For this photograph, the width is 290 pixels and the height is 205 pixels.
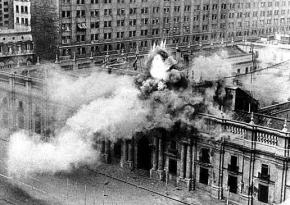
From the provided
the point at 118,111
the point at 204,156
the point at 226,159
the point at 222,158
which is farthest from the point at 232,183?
the point at 118,111

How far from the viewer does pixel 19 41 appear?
92500 mm

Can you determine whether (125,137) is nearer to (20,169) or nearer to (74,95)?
(74,95)

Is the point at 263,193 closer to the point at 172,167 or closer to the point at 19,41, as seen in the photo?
the point at 172,167

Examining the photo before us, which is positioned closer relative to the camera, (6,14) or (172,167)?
(172,167)

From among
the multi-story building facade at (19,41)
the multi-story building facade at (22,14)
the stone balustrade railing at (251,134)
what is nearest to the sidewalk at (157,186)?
the stone balustrade railing at (251,134)

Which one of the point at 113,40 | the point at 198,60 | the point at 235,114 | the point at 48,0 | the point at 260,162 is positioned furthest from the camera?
the point at 113,40

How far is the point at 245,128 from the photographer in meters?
42.5

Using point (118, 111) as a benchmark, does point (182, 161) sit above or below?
below

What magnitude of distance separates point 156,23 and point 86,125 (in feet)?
218

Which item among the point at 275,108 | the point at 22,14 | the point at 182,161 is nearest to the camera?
the point at 182,161

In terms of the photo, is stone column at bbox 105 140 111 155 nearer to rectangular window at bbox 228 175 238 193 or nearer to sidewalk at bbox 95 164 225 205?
sidewalk at bbox 95 164 225 205

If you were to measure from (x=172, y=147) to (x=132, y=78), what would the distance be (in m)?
7.20

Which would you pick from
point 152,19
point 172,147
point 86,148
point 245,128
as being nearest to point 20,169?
point 86,148

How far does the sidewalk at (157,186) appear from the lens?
148 ft
